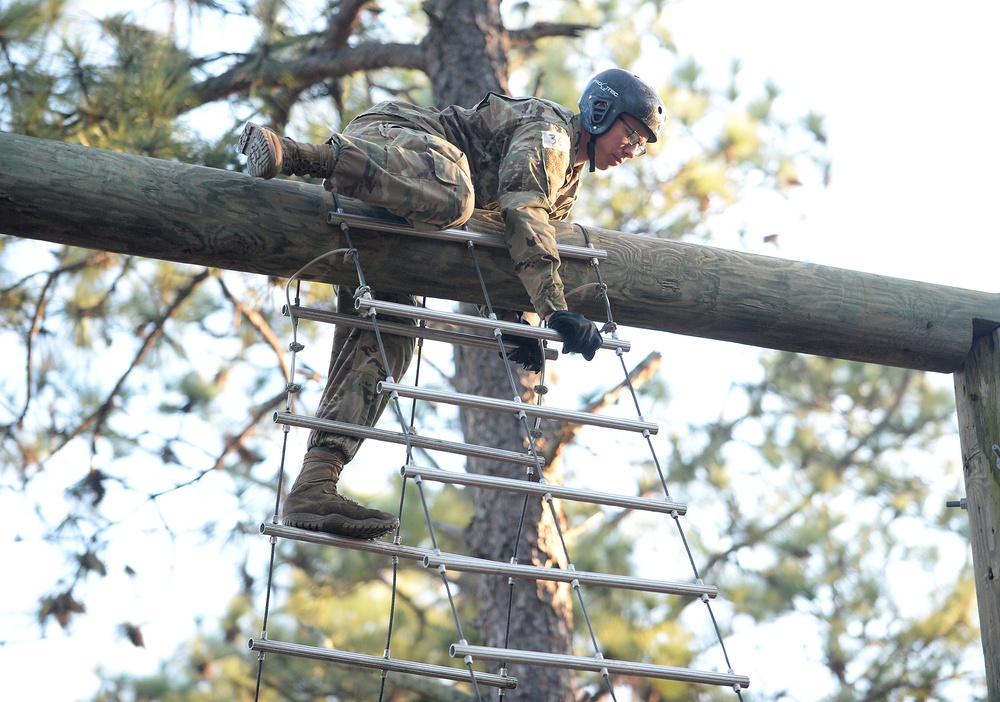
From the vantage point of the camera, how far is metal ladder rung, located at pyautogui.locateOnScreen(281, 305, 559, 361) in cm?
334

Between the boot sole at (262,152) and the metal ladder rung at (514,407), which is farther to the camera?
A: the boot sole at (262,152)

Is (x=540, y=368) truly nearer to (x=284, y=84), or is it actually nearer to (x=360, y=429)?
(x=360, y=429)

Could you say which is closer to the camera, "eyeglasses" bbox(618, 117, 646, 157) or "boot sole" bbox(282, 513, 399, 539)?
"boot sole" bbox(282, 513, 399, 539)

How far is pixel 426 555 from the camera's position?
276 centimetres

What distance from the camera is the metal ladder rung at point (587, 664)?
2518 mm

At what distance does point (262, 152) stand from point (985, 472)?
2386 mm

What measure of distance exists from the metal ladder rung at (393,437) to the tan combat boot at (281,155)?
650 millimetres

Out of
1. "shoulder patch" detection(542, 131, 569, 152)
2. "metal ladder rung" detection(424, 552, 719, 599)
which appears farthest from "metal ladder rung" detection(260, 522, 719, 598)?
"shoulder patch" detection(542, 131, 569, 152)

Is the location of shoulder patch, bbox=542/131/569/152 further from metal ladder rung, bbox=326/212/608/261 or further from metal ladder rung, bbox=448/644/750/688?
metal ladder rung, bbox=448/644/750/688

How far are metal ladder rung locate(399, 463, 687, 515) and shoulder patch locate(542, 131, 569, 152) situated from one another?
1.09m

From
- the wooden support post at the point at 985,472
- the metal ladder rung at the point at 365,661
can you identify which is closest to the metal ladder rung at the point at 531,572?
the metal ladder rung at the point at 365,661

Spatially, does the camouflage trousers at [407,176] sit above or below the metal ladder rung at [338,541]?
above

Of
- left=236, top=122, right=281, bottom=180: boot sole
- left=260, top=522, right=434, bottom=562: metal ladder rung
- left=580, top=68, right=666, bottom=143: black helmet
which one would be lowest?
left=260, top=522, right=434, bottom=562: metal ladder rung

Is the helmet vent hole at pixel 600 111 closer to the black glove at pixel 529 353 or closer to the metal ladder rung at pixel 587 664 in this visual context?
the black glove at pixel 529 353
